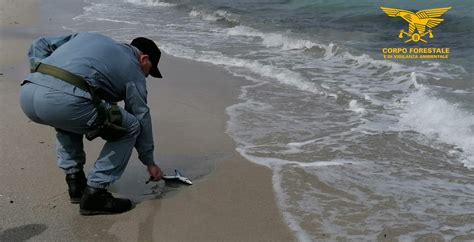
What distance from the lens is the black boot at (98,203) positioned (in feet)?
11.8

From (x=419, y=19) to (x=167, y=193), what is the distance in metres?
13.4

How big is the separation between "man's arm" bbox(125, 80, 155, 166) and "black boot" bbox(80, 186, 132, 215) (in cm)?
36

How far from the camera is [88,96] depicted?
334cm

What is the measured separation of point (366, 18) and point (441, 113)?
360 inches

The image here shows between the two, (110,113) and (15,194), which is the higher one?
(110,113)

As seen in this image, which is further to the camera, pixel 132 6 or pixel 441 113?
pixel 132 6

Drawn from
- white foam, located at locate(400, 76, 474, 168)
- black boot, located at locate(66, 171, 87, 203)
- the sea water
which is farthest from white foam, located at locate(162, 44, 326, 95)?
black boot, located at locate(66, 171, 87, 203)

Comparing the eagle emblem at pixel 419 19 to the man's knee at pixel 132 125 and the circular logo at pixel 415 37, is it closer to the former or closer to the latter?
the circular logo at pixel 415 37

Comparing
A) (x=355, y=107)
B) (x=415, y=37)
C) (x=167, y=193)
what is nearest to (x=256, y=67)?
(x=355, y=107)

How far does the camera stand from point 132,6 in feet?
63.2


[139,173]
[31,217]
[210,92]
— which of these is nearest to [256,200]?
[139,173]

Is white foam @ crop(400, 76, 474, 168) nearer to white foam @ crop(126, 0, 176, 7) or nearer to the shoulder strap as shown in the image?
the shoulder strap

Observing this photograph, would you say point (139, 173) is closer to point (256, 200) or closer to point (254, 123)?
point (256, 200)

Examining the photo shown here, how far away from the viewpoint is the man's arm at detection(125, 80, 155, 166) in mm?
3521
